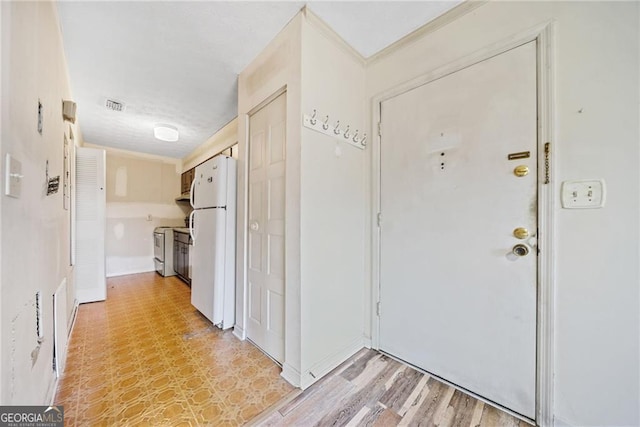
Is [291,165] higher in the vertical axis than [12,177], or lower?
higher

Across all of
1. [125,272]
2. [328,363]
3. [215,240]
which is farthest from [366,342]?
[125,272]

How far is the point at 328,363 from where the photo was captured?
171 cm

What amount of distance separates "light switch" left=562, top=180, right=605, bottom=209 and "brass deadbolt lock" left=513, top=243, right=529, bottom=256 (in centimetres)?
27

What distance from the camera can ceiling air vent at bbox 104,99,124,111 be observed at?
105 inches

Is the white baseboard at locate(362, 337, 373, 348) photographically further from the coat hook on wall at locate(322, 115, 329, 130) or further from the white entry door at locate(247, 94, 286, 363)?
the coat hook on wall at locate(322, 115, 329, 130)

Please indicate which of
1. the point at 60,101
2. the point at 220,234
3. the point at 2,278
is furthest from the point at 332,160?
the point at 60,101

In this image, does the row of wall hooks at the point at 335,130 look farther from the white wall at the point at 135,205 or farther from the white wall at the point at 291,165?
the white wall at the point at 135,205

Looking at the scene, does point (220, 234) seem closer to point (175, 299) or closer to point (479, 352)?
point (175, 299)

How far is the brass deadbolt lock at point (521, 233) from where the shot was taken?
1292 mm

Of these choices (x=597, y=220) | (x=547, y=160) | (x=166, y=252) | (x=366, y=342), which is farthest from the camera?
(x=166, y=252)

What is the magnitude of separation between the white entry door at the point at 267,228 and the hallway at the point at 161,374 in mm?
241

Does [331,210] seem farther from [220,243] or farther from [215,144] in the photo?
[215,144]

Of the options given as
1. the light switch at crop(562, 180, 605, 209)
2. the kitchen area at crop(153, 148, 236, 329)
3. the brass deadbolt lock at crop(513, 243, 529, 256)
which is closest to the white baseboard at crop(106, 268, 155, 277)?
the kitchen area at crop(153, 148, 236, 329)

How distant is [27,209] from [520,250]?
235cm
